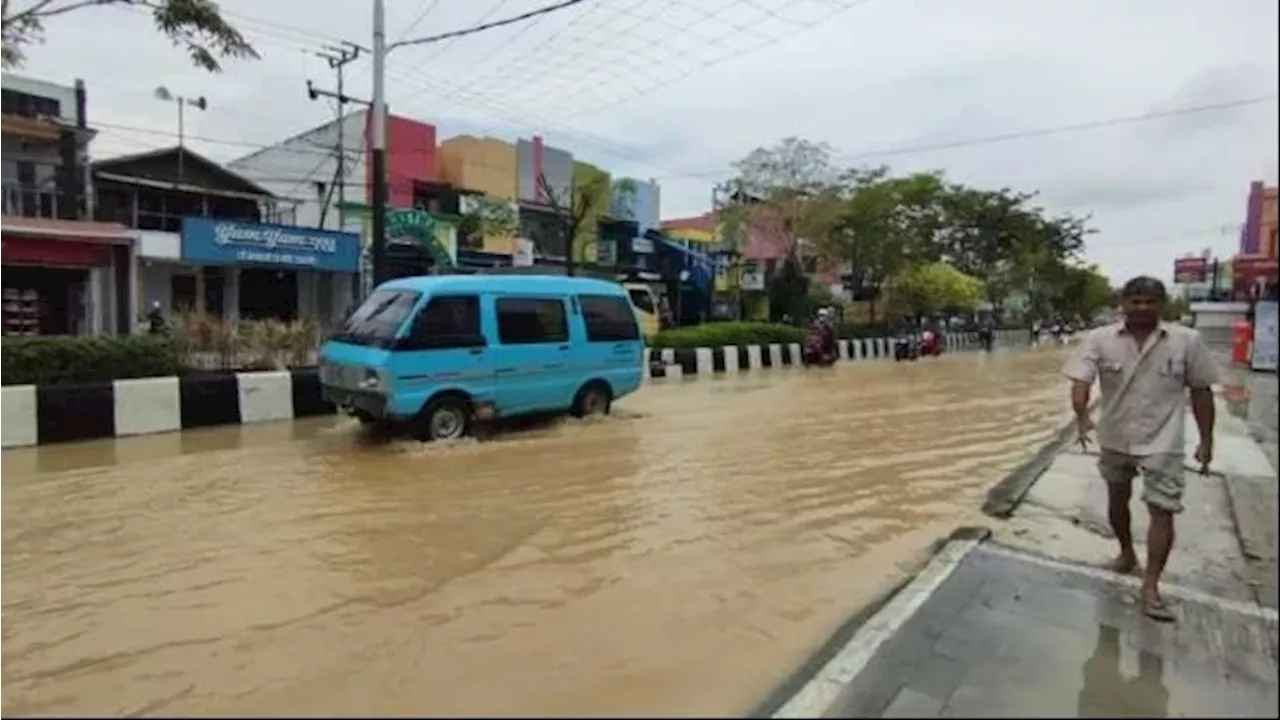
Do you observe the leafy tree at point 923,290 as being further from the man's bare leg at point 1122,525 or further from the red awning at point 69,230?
the man's bare leg at point 1122,525

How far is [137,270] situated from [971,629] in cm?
2563

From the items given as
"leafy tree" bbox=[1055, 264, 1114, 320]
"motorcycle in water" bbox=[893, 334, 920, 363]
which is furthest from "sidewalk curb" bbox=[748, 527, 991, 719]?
"leafy tree" bbox=[1055, 264, 1114, 320]

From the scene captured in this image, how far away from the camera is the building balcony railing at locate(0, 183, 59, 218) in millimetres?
22219

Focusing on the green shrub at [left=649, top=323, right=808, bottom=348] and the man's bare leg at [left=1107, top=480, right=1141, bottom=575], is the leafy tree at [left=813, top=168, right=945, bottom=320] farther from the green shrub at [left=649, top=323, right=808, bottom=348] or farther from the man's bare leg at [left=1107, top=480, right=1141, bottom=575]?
the man's bare leg at [left=1107, top=480, right=1141, bottom=575]

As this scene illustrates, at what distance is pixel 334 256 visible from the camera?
27766mm

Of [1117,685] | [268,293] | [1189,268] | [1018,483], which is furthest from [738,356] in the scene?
Result: [1117,685]

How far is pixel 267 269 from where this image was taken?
1094 inches

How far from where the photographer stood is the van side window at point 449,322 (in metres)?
9.95

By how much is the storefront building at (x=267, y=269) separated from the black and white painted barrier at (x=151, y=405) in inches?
486

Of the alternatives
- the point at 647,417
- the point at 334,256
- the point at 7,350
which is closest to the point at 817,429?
the point at 647,417

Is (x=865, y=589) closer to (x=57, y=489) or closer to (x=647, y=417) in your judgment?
(x=57, y=489)

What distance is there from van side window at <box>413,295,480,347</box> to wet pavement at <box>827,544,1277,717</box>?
6.40 m

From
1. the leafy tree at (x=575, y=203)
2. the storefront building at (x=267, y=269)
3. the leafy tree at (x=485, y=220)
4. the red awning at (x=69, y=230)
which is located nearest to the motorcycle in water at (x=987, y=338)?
the leafy tree at (x=575, y=203)

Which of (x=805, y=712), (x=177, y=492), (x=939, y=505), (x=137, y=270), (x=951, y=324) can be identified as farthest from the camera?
(x=951, y=324)
